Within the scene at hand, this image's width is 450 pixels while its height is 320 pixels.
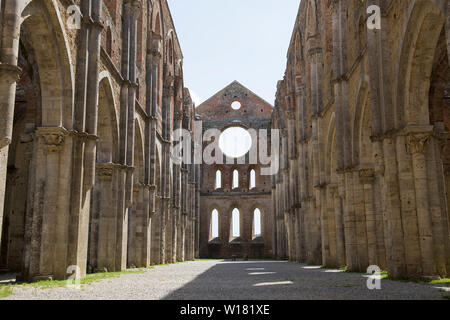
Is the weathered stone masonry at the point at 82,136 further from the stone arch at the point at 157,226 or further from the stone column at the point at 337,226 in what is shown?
the stone column at the point at 337,226

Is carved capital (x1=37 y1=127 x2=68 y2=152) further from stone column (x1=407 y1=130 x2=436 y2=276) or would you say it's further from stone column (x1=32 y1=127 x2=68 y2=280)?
stone column (x1=407 y1=130 x2=436 y2=276)

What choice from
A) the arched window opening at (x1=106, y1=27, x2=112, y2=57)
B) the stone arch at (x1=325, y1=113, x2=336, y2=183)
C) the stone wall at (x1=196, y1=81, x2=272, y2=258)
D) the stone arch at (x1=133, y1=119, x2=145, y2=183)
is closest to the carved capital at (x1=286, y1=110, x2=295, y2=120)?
the stone arch at (x1=325, y1=113, x2=336, y2=183)

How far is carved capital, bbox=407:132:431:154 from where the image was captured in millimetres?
12016

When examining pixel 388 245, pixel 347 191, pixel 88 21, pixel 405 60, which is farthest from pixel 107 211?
pixel 405 60

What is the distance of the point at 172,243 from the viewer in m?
32.7

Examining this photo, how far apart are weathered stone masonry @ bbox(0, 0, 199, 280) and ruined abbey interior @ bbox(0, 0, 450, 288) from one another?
0.16 feet

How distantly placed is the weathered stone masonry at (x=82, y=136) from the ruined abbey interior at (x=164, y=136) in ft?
0.16

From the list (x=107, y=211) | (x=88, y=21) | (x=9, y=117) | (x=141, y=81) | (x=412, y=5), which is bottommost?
(x=107, y=211)

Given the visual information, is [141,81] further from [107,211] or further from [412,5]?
[412,5]

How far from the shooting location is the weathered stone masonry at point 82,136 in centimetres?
1205

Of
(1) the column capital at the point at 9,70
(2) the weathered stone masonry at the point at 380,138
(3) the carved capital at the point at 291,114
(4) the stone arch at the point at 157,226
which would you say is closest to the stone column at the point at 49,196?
(1) the column capital at the point at 9,70

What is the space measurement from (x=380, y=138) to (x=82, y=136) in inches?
318

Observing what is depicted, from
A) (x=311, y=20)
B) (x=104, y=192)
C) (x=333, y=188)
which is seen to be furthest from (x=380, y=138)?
(x=311, y=20)

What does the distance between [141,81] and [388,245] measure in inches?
616
